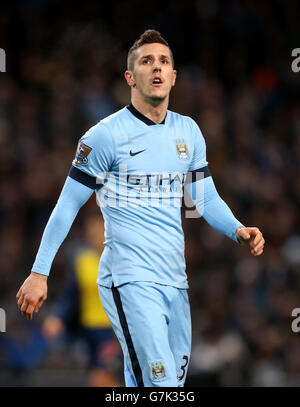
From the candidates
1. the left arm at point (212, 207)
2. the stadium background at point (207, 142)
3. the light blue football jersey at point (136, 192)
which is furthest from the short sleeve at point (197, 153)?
the stadium background at point (207, 142)

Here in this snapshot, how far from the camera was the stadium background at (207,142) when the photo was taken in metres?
8.64

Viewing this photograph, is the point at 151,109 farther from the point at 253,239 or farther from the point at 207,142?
the point at 207,142

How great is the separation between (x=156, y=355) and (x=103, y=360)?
2.90 meters

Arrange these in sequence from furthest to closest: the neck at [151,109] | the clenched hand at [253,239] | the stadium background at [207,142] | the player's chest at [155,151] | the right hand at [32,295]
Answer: the stadium background at [207,142] < the neck at [151,109] < the player's chest at [155,151] < the clenched hand at [253,239] < the right hand at [32,295]

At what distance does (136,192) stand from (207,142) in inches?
248

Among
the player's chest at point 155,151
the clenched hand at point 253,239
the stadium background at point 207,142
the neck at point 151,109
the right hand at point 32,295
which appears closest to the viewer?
the right hand at point 32,295

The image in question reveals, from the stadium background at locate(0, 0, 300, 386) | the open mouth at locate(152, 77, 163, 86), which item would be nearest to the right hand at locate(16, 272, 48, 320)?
the open mouth at locate(152, 77, 163, 86)

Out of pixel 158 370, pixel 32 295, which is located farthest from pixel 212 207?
pixel 32 295

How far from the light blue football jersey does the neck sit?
0.03 metres

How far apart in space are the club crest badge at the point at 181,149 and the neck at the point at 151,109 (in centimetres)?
18

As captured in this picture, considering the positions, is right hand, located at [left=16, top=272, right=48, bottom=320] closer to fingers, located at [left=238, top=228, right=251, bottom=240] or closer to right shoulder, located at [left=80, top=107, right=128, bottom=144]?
right shoulder, located at [left=80, top=107, right=128, bottom=144]

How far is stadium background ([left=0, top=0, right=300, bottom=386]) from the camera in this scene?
340 inches

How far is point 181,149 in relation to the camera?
450 cm

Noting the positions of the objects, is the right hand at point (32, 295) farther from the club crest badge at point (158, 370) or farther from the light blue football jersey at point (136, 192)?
the club crest badge at point (158, 370)
